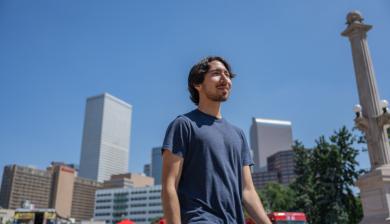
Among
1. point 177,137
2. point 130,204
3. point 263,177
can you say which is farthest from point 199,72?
point 263,177

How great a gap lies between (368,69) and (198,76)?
18099mm

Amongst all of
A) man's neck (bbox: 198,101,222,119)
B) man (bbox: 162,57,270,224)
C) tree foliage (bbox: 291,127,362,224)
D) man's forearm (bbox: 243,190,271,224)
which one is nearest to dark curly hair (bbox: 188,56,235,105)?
man (bbox: 162,57,270,224)

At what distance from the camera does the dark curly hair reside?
306 cm

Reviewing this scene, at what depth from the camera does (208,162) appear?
265 cm

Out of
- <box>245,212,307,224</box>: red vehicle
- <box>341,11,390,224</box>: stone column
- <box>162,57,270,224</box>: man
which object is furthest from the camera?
<box>245,212,307,224</box>: red vehicle

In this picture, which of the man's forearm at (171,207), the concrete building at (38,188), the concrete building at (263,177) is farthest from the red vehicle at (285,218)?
the concrete building at (38,188)

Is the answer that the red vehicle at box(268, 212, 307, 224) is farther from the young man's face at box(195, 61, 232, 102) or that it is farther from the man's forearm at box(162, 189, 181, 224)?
the man's forearm at box(162, 189, 181, 224)

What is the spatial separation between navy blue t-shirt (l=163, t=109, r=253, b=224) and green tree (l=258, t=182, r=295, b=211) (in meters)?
55.2

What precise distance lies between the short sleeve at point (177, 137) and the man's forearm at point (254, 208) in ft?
2.36

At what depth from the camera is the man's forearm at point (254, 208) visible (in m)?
2.77

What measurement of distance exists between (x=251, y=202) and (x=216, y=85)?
3.34 ft

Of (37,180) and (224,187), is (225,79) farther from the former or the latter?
(37,180)

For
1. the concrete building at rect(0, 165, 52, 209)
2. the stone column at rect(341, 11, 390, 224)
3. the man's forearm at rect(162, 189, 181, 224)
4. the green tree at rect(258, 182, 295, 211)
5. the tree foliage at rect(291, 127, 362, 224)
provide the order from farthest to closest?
the concrete building at rect(0, 165, 52, 209) < the green tree at rect(258, 182, 295, 211) < the tree foliage at rect(291, 127, 362, 224) < the stone column at rect(341, 11, 390, 224) < the man's forearm at rect(162, 189, 181, 224)

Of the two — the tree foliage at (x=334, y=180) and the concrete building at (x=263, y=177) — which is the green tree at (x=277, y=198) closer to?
the tree foliage at (x=334, y=180)
